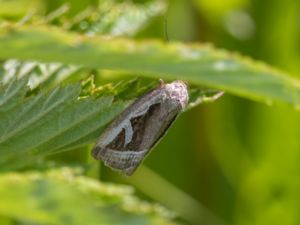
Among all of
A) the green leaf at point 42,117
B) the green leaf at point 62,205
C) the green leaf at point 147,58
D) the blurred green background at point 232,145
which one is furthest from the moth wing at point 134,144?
the blurred green background at point 232,145

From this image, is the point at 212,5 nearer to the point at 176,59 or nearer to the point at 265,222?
the point at 265,222

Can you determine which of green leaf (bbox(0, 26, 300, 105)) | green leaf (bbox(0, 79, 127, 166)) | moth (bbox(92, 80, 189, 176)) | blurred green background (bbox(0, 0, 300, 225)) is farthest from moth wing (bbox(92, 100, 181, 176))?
blurred green background (bbox(0, 0, 300, 225))

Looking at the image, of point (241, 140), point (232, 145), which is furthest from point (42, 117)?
point (241, 140)

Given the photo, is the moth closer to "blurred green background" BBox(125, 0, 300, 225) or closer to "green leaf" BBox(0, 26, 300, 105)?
"green leaf" BBox(0, 26, 300, 105)

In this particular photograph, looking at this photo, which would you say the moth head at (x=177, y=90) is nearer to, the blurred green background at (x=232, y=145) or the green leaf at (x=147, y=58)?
the green leaf at (x=147, y=58)

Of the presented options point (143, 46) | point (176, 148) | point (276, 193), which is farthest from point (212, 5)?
point (143, 46)

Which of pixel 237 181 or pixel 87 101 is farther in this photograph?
pixel 237 181
